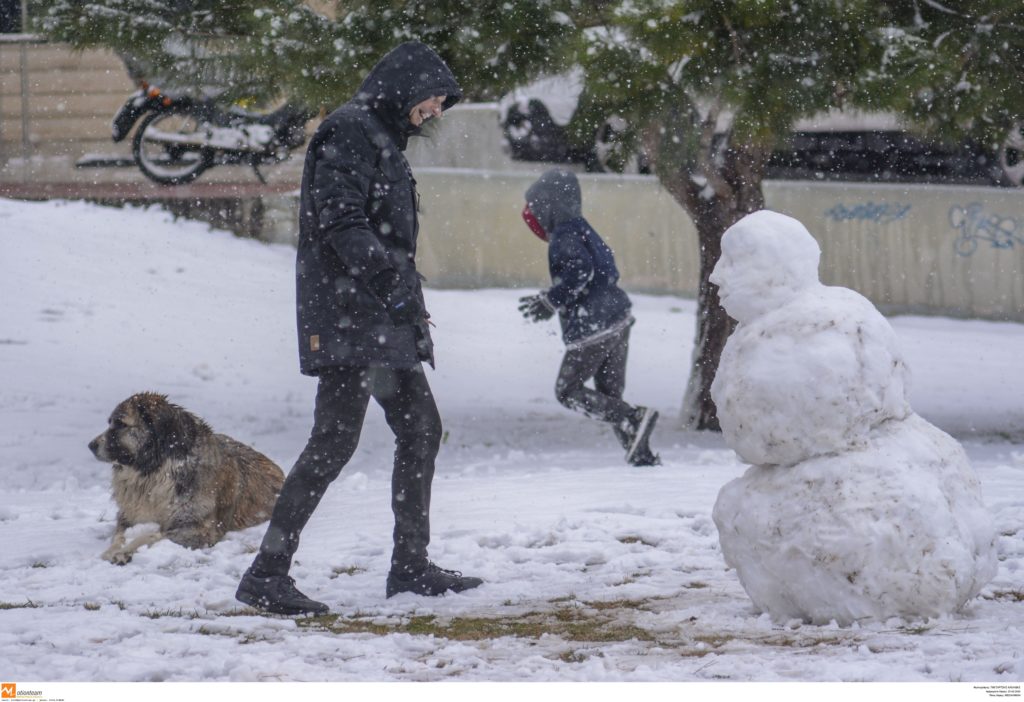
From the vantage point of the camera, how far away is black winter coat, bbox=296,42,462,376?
385 centimetres

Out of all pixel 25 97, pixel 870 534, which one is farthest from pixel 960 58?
pixel 25 97

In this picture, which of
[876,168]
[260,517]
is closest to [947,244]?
[876,168]

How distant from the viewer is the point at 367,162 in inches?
155

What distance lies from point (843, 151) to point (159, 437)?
9736 mm

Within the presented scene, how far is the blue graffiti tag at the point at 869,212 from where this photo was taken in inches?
512

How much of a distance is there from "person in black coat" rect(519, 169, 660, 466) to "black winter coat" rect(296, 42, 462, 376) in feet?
8.47

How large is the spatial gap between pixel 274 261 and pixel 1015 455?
966 centimetres

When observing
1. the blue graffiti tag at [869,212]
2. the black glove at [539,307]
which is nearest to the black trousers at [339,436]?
the black glove at [539,307]

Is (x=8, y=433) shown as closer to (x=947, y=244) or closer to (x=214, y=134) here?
(x=214, y=134)

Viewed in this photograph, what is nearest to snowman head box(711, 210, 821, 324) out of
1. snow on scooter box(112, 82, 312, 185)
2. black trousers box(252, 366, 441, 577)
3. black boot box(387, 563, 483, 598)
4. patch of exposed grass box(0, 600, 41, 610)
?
black trousers box(252, 366, 441, 577)

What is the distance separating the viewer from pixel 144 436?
16.6ft

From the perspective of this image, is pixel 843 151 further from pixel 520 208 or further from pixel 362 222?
pixel 362 222

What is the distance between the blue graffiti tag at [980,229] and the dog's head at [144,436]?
952 cm

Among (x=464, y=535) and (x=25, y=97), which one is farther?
(x=25, y=97)
